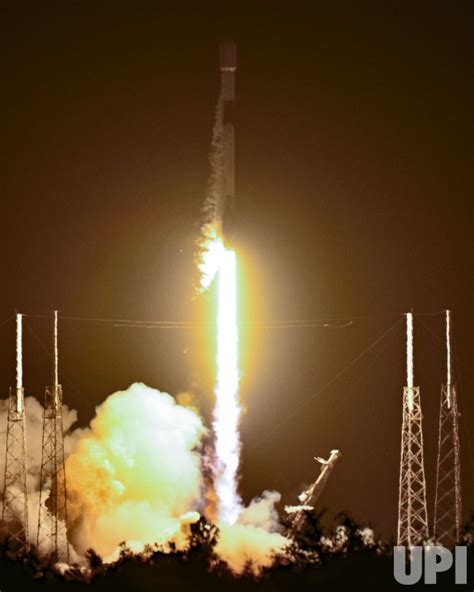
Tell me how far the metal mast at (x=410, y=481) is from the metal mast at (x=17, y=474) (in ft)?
38.6

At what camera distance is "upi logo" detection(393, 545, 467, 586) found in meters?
52.3

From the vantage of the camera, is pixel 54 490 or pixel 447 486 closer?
pixel 54 490

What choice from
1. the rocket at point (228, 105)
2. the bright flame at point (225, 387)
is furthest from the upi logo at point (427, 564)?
the rocket at point (228, 105)

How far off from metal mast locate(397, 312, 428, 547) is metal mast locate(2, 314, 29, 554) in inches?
463

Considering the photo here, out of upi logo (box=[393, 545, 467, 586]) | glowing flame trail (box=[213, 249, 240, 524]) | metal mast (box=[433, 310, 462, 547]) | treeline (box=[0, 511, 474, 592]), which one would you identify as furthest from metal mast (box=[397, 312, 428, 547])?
glowing flame trail (box=[213, 249, 240, 524])

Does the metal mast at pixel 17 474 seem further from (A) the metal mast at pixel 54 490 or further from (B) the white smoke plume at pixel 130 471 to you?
(A) the metal mast at pixel 54 490

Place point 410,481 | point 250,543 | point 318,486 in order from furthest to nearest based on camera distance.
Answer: point 318,486 < point 410,481 < point 250,543

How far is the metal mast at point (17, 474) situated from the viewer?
6200cm

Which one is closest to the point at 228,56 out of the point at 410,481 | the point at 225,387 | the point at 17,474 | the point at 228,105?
the point at 228,105

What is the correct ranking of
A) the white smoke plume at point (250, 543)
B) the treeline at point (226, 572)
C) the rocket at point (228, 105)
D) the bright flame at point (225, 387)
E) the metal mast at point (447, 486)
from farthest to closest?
the bright flame at point (225, 387)
the rocket at point (228, 105)
the metal mast at point (447, 486)
the white smoke plume at point (250, 543)
the treeline at point (226, 572)

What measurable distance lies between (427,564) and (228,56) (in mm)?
20607

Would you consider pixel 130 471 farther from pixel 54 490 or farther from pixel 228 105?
pixel 228 105

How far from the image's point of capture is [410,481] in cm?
6228

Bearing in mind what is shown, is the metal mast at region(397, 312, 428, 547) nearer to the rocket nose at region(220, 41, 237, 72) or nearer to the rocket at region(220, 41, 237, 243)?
the rocket at region(220, 41, 237, 243)
